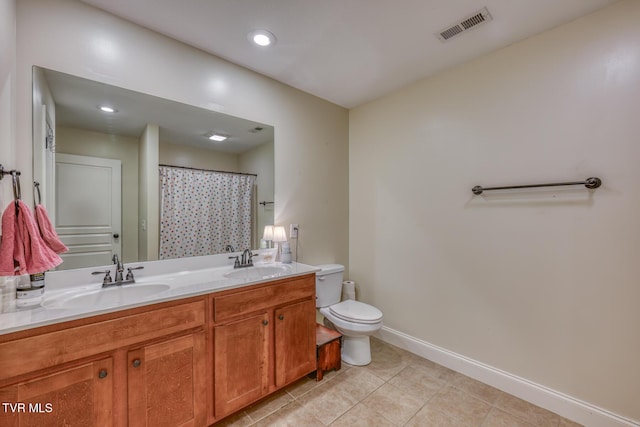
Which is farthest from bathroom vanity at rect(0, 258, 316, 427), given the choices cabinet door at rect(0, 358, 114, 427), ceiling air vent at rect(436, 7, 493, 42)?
ceiling air vent at rect(436, 7, 493, 42)

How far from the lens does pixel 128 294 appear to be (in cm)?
151

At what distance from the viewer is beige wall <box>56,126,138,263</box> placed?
61.5 inches

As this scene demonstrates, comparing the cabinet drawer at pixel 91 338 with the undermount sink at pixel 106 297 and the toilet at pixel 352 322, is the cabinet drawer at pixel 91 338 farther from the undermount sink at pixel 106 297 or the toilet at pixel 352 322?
the toilet at pixel 352 322

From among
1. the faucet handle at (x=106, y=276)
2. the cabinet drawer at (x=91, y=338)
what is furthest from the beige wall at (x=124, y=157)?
the cabinet drawer at (x=91, y=338)

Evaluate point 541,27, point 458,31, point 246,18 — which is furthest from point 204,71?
point 541,27

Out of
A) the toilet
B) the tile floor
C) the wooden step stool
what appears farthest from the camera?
the toilet

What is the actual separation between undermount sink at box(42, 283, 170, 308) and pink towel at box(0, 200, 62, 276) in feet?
0.68

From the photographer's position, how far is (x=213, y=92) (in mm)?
2010

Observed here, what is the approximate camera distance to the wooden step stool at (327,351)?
2.00 m

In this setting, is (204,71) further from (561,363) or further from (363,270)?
(561,363)

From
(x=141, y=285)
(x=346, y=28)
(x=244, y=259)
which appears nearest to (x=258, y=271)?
(x=244, y=259)

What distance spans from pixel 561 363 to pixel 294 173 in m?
2.37

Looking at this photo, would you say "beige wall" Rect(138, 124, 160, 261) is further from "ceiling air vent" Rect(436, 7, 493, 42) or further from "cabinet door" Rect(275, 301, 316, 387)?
"ceiling air vent" Rect(436, 7, 493, 42)

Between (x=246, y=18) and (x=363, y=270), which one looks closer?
(x=246, y=18)
